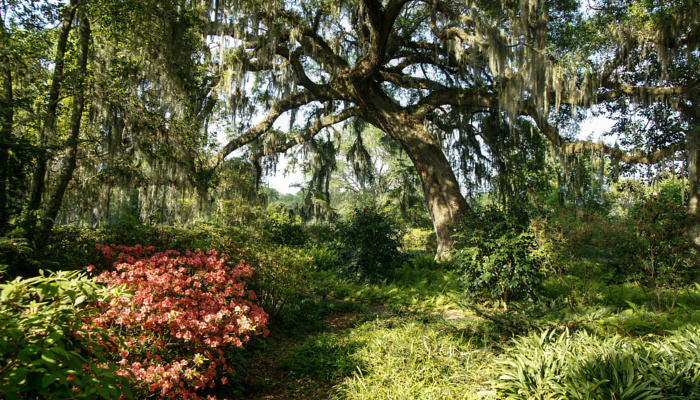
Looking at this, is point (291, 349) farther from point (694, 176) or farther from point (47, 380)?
point (694, 176)

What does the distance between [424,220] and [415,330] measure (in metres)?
13.9

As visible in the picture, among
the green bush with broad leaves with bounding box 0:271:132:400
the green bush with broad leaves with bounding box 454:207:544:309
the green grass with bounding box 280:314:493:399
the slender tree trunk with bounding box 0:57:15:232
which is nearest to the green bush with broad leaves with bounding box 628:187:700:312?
the green bush with broad leaves with bounding box 454:207:544:309

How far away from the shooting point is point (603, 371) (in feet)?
8.30

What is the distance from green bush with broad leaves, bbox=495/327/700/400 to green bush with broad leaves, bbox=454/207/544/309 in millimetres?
2068

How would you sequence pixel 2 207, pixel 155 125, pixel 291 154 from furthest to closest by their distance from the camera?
pixel 291 154, pixel 155 125, pixel 2 207

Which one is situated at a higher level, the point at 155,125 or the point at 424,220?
the point at 155,125

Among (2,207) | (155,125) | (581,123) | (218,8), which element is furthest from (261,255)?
(581,123)

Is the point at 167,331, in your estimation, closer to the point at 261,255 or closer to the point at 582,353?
the point at 261,255

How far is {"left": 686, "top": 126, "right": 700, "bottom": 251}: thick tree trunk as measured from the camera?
8.55 metres

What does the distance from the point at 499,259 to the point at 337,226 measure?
12.7 feet

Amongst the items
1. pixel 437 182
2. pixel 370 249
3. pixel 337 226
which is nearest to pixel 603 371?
pixel 370 249

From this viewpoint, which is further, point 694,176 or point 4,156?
point 694,176

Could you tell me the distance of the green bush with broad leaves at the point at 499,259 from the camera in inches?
203

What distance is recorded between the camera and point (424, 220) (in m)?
17.8
